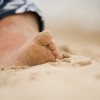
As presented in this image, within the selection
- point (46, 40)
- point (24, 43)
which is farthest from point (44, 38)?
point (24, 43)

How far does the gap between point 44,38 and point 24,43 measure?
0.26 meters

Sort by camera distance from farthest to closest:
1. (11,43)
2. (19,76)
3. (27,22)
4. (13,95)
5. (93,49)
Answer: (93,49), (27,22), (11,43), (19,76), (13,95)

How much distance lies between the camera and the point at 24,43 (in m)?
1.61

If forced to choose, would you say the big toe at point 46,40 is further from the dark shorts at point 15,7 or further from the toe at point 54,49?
the dark shorts at point 15,7

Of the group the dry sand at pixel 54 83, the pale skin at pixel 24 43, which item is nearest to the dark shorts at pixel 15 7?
the pale skin at pixel 24 43

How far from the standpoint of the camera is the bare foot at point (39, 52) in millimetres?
1373

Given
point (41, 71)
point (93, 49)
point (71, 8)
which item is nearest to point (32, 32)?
point (41, 71)

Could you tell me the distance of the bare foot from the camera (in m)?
1.37

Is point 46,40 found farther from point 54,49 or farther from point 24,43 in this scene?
point 24,43

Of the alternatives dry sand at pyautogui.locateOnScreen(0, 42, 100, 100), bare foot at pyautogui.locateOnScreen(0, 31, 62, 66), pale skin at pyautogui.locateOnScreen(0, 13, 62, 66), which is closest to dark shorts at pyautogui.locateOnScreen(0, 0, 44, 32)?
pale skin at pyautogui.locateOnScreen(0, 13, 62, 66)

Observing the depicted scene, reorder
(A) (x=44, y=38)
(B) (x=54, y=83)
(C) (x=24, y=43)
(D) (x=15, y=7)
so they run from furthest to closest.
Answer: (D) (x=15, y=7), (C) (x=24, y=43), (A) (x=44, y=38), (B) (x=54, y=83)

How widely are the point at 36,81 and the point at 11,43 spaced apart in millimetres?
656

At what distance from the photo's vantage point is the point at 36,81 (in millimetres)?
1060

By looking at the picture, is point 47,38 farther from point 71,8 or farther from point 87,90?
point 71,8
